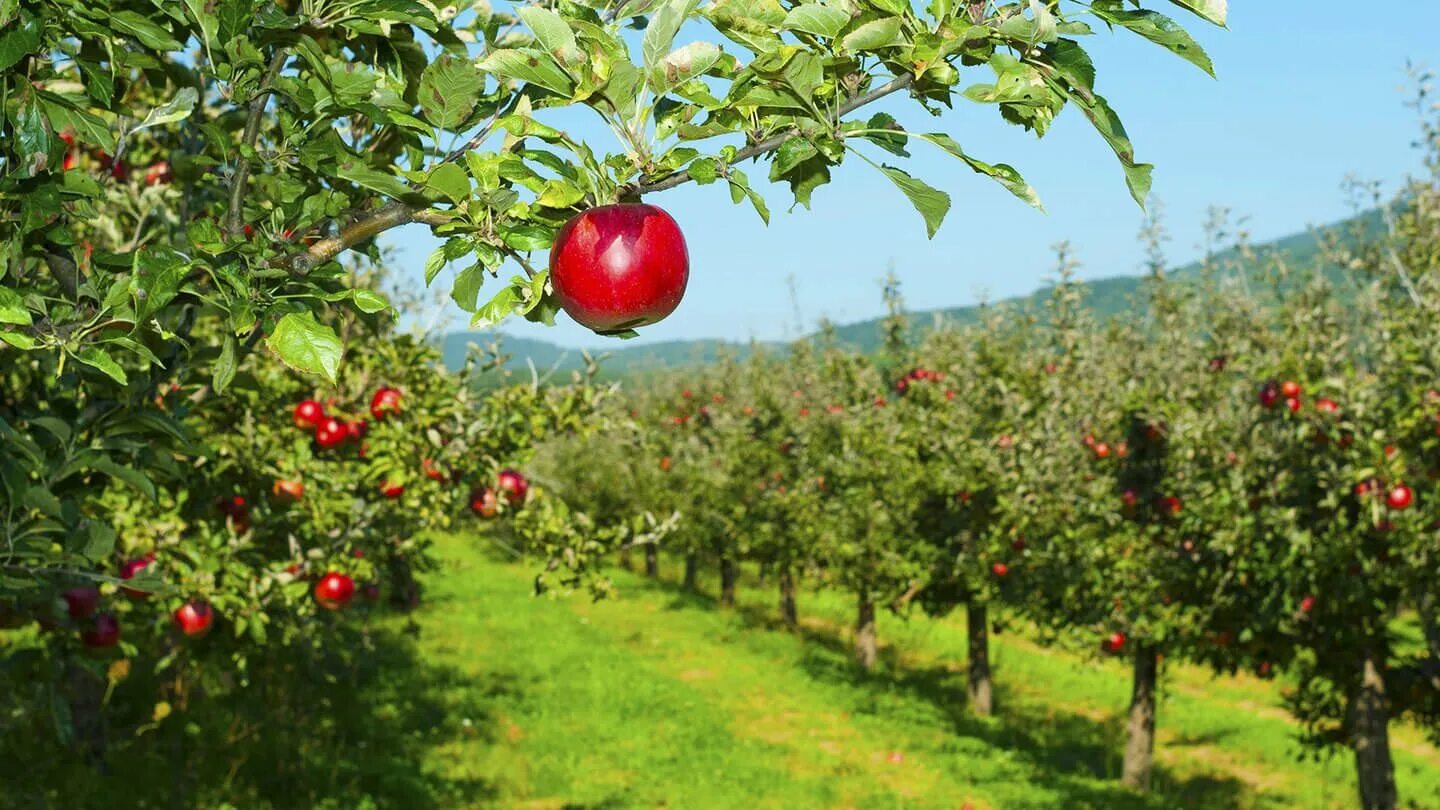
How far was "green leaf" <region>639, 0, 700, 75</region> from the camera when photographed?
4.61ft

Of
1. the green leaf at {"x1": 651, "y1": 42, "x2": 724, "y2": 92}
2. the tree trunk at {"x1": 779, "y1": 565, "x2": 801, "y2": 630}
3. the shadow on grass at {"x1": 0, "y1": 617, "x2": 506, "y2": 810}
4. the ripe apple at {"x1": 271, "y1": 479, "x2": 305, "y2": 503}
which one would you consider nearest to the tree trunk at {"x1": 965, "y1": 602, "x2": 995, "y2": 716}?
the tree trunk at {"x1": 779, "y1": 565, "x2": 801, "y2": 630}

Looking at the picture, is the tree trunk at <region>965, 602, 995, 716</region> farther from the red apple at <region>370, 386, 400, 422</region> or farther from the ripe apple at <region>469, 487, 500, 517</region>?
the red apple at <region>370, 386, 400, 422</region>

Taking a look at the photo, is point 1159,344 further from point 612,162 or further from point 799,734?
point 612,162

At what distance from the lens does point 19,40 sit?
1804 millimetres

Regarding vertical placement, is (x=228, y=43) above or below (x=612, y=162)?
above

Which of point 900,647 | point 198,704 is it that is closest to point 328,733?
point 198,704

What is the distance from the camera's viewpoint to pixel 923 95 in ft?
5.18

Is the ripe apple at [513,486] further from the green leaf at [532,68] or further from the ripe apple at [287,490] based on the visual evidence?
the green leaf at [532,68]

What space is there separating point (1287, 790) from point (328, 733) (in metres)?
11.8

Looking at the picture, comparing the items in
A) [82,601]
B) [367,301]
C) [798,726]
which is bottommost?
[798,726]

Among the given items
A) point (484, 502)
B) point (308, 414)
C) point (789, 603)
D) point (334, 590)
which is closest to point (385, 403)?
point (308, 414)

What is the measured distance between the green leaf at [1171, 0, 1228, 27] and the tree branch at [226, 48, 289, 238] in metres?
1.50

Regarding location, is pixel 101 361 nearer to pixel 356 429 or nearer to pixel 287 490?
pixel 287 490

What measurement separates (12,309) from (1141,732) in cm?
1335
